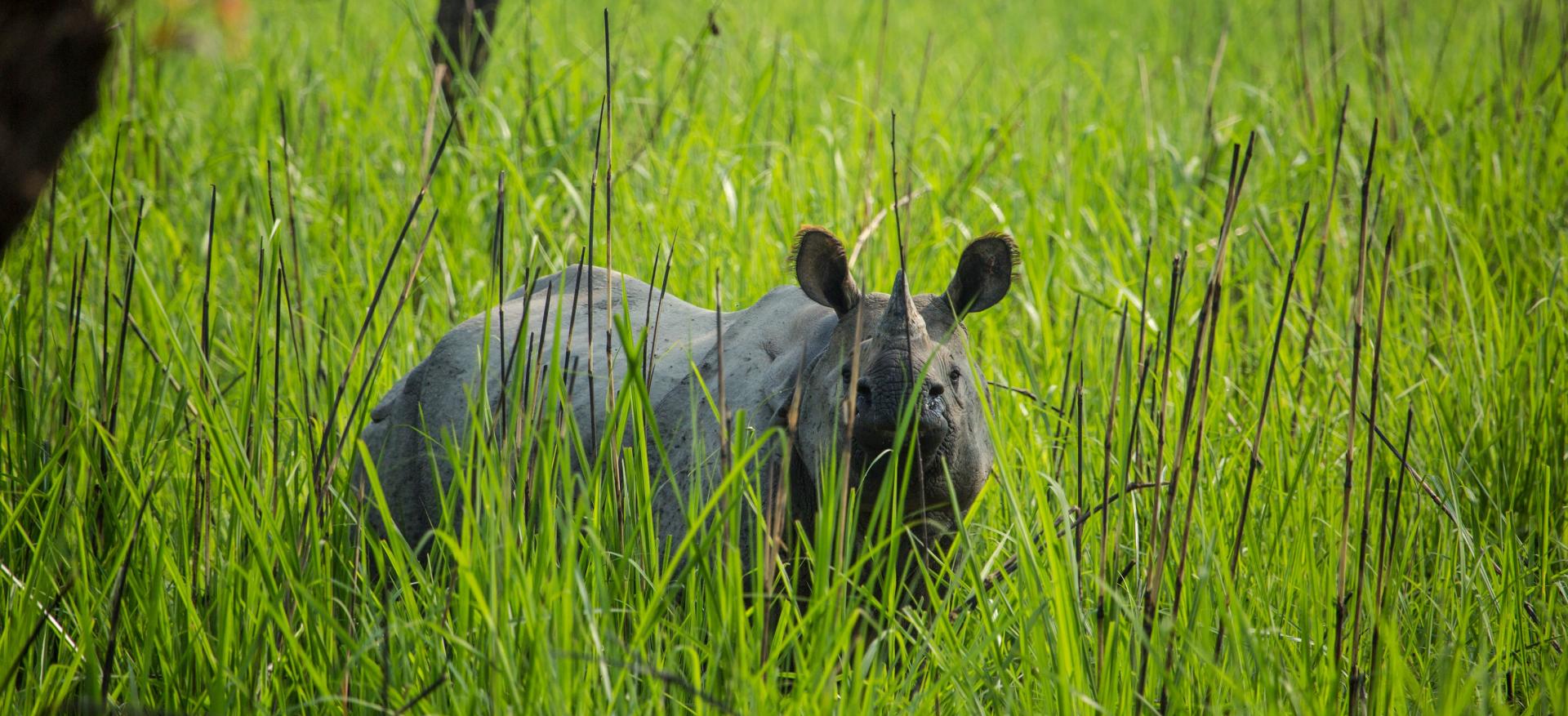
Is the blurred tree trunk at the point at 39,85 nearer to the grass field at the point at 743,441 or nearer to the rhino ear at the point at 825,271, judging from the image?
the grass field at the point at 743,441

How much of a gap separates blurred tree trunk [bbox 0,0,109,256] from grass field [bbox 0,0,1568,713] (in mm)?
62

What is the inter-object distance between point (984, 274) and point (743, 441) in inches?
27.8

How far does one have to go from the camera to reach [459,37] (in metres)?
5.03

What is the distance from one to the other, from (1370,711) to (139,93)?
204 inches

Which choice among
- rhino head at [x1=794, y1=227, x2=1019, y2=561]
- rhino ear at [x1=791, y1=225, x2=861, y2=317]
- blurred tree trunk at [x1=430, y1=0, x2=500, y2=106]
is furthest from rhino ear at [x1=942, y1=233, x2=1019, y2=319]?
blurred tree trunk at [x1=430, y1=0, x2=500, y2=106]

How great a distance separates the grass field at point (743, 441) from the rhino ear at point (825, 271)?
1.36ft

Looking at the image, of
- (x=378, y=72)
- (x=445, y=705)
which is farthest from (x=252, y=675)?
(x=378, y=72)

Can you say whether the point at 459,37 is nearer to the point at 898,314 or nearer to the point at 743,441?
the point at 898,314

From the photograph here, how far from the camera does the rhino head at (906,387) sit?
6.46 ft

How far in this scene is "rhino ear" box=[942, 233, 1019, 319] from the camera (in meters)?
2.32

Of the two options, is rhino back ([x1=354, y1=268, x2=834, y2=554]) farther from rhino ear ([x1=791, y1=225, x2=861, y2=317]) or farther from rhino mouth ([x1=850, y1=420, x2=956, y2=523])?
rhino mouth ([x1=850, y1=420, x2=956, y2=523])

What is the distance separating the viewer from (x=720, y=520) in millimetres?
1699

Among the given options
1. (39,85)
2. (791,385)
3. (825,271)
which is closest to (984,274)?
(825,271)

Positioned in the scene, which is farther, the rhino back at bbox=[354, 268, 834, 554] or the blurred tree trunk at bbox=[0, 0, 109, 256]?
the rhino back at bbox=[354, 268, 834, 554]
